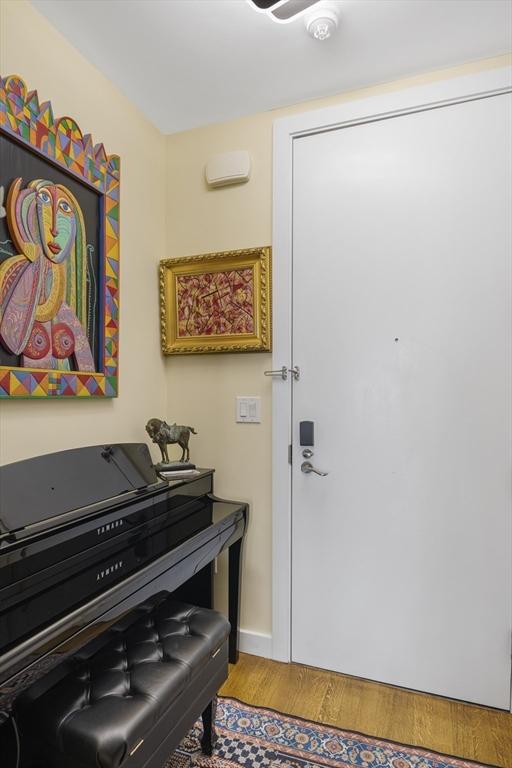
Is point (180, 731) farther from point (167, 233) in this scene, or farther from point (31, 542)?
point (167, 233)

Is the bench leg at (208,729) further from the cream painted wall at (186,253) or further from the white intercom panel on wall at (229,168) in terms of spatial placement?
the white intercom panel on wall at (229,168)

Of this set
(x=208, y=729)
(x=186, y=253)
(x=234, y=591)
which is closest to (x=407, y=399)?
(x=234, y=591)

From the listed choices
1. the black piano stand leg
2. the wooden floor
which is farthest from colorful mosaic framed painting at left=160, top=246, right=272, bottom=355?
the wooden floor

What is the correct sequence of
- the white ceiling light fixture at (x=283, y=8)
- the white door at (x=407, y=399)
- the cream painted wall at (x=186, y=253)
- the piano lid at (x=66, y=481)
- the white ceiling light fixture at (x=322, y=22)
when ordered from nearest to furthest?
the piano lid at (x=66, y=481) → the white ceiling light fixture at (x=283, y=8) → the white ceiling light fixture at (x=322, y=22) → the white door at (x=407, y=399) → the cream painted wall at (x=186, y=253)

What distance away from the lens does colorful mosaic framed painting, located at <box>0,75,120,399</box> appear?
1398mm

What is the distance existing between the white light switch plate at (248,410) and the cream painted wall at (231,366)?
0.02 m

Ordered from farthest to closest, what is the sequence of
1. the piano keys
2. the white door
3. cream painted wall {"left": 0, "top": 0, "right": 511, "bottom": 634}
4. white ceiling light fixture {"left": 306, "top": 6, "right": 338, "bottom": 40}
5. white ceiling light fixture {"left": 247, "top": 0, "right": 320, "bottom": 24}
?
cream painted wall {"left": 0, "top": 0, "right": 511, "bottom": 634}, the white door, white ceiling light fixture {"left": 306, "top": 6, "right": 338, "bottom": 40}, white ceiling light fixture {"left": 247, "top": 0, "right": 320, "bottom": 24}, the piano keys

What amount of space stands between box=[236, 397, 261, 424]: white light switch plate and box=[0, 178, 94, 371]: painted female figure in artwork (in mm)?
704

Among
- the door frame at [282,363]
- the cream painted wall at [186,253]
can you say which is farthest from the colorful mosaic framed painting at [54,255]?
the door frame at [282,363]

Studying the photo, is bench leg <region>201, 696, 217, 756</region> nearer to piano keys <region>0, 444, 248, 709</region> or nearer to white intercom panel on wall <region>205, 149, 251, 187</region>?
piano keys <region>0, 444, 248, 709</region>

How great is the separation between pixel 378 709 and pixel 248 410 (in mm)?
1306

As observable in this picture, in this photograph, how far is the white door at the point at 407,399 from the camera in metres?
1.75

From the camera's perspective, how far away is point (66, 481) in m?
1.34

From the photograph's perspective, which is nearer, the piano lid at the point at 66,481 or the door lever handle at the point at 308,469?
the piano lid at the point at 66,481
